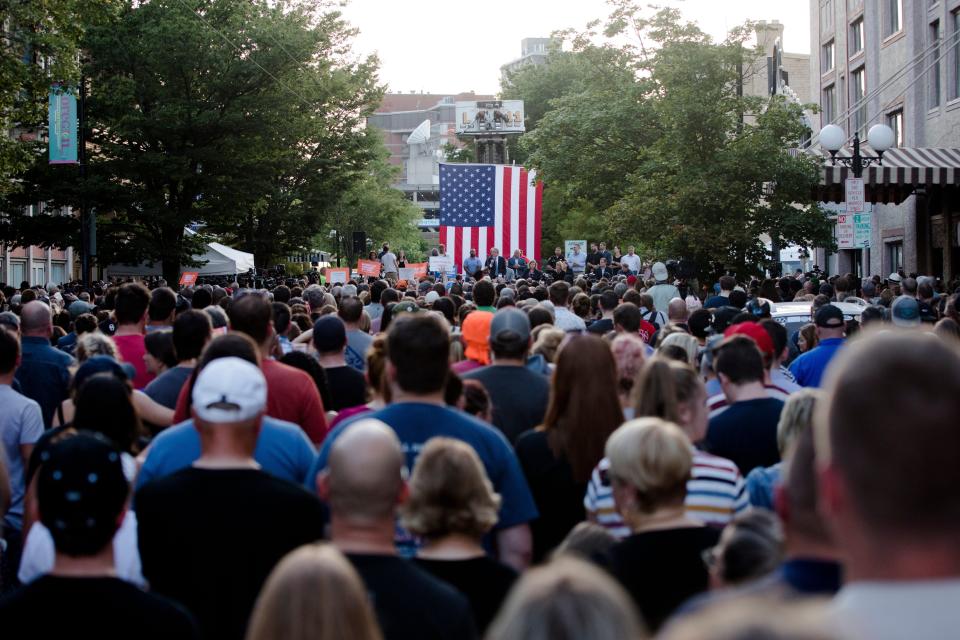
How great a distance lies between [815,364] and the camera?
30.9 feet

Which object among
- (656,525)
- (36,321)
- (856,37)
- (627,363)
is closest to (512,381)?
(627,363)

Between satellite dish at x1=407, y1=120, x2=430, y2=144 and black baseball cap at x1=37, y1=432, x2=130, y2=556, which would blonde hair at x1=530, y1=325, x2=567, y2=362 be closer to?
black baseball cap at x1=37, y1=432, x2=130, y2=556

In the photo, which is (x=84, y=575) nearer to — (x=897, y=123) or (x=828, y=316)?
(x=828, y=316)

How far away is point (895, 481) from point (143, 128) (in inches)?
1519

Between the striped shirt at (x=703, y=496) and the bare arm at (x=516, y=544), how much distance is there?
34 centimetres

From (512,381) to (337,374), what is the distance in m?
1.80

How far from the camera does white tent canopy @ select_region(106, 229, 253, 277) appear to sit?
140 ft

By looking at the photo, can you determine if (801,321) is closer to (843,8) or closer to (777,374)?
(777,374)

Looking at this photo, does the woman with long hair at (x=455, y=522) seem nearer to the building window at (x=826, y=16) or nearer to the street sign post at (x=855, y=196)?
the street sign post at (x=855, y=196)

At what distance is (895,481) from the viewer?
5.78 ft

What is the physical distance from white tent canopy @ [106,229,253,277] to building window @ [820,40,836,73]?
22.5 m

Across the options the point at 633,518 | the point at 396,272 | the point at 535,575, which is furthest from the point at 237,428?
the point at 396,272

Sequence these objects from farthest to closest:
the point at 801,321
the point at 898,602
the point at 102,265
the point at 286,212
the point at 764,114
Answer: the point at 286,212, the point at 102,265, the point at 764,114, the point at 801,321, the point at 898,602

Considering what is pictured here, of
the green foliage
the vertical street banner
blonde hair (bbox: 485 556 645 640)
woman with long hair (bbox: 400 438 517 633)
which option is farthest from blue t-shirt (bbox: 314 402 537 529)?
the vertical street banner
